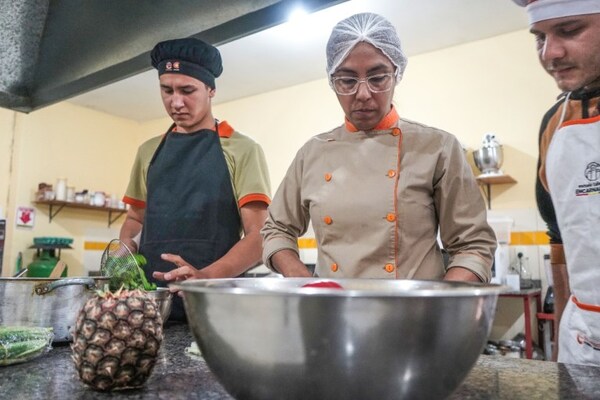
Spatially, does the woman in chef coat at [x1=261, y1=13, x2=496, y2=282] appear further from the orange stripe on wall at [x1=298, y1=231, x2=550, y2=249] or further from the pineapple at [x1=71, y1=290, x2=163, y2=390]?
the orange stripe on wall at [x1=298, y1=231, x2=550, y2=249]

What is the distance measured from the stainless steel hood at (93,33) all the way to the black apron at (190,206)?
14.3 inches

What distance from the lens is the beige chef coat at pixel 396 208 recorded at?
121cm

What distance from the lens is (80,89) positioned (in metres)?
1.35

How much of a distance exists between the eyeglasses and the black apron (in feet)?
1.62

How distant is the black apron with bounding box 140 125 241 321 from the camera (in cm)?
150

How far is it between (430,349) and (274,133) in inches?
205

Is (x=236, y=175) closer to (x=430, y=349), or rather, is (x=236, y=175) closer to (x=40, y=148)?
(x=430, y=349)

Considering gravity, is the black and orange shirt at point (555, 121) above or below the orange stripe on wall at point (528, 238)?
above

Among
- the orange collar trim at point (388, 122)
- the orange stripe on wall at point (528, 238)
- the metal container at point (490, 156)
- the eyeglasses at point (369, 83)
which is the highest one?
the metal container at point (490, 156)

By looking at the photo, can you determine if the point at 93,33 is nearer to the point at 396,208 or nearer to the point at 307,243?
the point at 396,208

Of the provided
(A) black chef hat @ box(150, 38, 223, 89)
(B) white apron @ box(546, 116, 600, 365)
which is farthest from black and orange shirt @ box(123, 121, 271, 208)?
(B) white apron @ box(546, 116, 600, 365)

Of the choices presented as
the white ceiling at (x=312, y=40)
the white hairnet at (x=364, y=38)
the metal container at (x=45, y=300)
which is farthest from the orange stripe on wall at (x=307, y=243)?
the metal container at (x=45, y=300)

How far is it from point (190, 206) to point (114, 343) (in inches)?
35.0

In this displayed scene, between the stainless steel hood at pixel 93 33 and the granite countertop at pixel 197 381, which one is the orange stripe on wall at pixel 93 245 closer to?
the stainless steel hood at pixel 93 33
